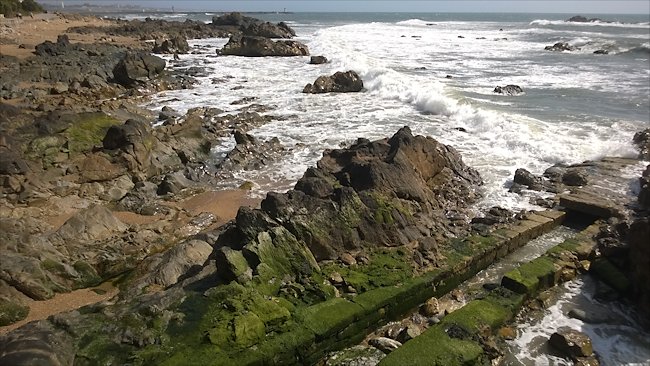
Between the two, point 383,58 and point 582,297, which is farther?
point 383,58

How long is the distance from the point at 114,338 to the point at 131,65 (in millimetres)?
27499

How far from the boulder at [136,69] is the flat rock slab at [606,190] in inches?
1030

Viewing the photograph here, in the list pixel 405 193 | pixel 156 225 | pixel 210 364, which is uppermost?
pixel 405 193

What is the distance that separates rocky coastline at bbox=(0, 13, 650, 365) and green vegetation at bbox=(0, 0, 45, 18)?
65818mm

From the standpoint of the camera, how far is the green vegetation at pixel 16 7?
6612 centimetres

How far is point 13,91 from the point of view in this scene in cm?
2391

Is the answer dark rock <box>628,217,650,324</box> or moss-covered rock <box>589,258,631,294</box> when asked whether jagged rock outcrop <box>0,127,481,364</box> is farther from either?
dark rock <box>628,217,650,324</box>

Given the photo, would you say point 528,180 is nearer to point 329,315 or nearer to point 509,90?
point 329,315

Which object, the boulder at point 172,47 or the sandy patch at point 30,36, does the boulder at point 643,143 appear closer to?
the sandy patch at point 30,36

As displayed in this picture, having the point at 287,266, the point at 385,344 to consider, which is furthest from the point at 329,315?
the point at 287,266

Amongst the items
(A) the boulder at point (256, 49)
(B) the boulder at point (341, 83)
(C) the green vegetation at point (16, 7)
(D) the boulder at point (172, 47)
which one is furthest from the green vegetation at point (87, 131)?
(C) the green vegetation at point (16, 7)

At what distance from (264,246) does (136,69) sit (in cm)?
2656

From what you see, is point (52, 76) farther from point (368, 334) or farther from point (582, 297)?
point (582, 297)

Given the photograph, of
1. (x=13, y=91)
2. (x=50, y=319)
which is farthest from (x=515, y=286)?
(x=13, y=91)
